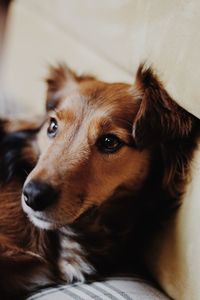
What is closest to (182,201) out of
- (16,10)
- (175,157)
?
(175,157)

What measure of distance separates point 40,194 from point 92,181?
13cm

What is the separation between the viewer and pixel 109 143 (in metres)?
1.17

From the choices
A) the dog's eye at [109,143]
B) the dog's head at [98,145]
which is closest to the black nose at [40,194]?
the dog's head at [98,145]

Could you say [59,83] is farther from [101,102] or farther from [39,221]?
[39,221]

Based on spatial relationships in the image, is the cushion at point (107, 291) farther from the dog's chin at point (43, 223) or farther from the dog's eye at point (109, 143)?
the dog's eye at point (109, 143)

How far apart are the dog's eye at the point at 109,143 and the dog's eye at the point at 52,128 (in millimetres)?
123

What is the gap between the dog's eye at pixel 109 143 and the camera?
1169 millimetres

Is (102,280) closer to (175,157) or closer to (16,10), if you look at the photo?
(175,157)

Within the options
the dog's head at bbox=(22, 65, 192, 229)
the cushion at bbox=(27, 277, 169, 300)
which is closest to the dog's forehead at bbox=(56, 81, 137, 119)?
the dog's head at bbox=(22, 65, 192, 229)

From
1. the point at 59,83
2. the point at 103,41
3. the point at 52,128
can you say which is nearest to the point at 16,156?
the point at 52,128

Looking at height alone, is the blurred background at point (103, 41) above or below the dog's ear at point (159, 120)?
above

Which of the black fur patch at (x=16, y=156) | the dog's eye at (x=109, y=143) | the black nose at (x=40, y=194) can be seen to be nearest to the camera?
the black nose at (x=40, y=194)

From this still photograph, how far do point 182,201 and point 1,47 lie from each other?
58.0 inches

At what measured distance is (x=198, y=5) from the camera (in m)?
1.09
